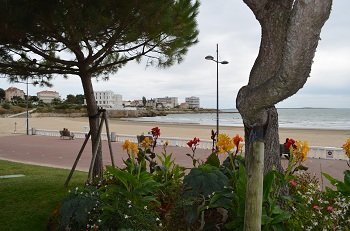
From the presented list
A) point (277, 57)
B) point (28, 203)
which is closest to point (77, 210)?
point (277, 57)

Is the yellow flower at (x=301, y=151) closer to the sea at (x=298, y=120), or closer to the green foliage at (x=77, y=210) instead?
the green foliage at (x=77, y=210)

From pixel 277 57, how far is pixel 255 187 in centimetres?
104

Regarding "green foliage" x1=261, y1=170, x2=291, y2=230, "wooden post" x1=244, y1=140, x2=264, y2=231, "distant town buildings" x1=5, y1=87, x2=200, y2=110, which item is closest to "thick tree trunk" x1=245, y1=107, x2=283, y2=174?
"green foliage" x1=261, y1=170, x2=291, y2=230

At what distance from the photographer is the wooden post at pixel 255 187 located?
102 inches

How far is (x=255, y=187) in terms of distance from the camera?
2602mm

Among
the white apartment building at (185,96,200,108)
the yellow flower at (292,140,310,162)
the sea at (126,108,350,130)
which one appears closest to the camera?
the yellow flower at (292,140,310,162)

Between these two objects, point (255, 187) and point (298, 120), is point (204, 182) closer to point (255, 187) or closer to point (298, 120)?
point (255, 187)

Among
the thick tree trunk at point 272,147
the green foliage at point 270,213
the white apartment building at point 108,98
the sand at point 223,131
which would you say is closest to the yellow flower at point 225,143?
the thick tree trunk at point 272,147

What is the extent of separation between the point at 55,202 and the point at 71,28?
284 centimetres

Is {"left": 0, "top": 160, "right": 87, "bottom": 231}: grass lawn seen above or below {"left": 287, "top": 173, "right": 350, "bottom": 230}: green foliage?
below

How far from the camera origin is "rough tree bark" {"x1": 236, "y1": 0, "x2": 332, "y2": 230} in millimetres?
2438

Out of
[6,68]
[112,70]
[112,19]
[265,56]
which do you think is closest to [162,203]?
[265,56]

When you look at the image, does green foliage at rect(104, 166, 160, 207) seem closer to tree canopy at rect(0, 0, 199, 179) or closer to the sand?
tree canopy at rect(0, 0, 199, 179)

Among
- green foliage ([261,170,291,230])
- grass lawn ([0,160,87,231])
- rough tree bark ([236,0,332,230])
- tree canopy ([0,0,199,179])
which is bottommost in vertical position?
grass lawn ([0,160,87,231])
